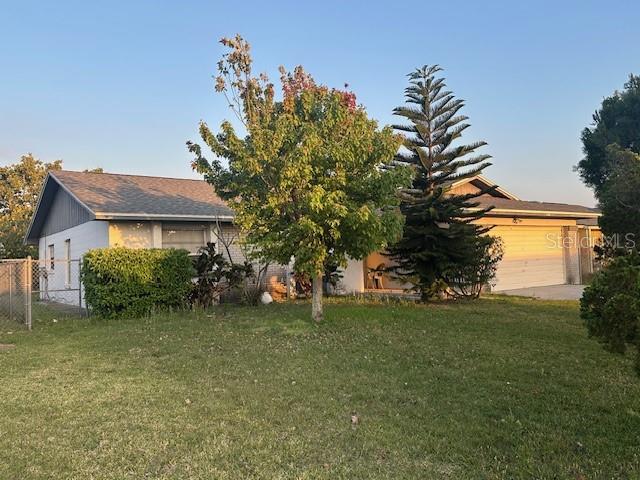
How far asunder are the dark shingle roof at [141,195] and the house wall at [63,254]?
2.38ft

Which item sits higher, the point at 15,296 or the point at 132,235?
the point at 132,235

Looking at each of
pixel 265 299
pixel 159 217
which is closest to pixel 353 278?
pixel 265 299

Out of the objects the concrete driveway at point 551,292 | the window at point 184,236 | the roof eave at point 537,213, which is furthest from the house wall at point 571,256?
the window at point 184,236

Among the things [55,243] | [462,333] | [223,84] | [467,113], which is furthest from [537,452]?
[55,243]

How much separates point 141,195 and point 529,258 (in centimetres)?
1345

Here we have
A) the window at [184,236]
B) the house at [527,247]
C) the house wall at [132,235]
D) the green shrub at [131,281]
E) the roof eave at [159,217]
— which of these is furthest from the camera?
the house at [527,247]

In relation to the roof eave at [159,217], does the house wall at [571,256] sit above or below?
below

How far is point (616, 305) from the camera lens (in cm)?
360

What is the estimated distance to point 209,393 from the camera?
5.23 m

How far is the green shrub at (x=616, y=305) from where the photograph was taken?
11.6 feet

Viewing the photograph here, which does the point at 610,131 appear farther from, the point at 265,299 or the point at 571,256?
the point at 265,299

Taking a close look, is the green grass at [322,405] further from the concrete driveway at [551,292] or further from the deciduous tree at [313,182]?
the concrete driveway at [551,292]

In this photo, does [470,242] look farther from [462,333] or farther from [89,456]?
[89,456]

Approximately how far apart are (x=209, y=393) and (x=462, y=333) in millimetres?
4849
